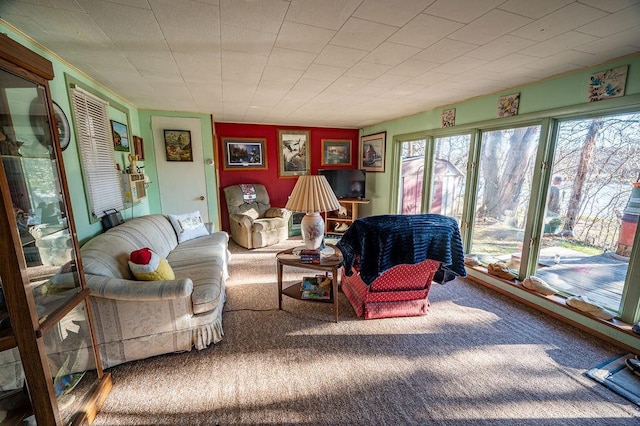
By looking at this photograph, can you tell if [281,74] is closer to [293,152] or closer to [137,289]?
[137,289]

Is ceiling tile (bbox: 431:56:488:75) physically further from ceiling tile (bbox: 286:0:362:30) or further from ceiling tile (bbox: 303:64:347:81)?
ceiling tile (bbox: 286:0:362:30)

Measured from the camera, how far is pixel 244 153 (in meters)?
5.10

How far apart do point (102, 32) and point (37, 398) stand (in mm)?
1995

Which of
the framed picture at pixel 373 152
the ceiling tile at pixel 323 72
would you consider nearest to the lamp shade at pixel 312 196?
the ceiling tile at pixel 323 72

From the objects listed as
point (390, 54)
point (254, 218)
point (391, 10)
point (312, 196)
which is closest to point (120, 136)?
point (254, 218)

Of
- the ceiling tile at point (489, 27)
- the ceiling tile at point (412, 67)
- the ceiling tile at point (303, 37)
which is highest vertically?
the ceiling tile at point (412, 67)

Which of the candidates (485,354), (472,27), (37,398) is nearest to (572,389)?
(485,354)

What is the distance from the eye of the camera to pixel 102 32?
1.60 m

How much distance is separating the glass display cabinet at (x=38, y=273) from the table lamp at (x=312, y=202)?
61.0 inches

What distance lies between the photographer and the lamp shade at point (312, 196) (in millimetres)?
2379

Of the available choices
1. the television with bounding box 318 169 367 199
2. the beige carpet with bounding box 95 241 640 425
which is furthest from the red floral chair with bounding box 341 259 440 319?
the television with bounding box 318 169 367 199

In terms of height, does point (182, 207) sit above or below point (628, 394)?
above

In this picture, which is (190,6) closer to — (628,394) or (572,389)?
(572,389)

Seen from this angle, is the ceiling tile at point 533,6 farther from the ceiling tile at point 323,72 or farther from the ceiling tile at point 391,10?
the ceiling tile at point 323,72
